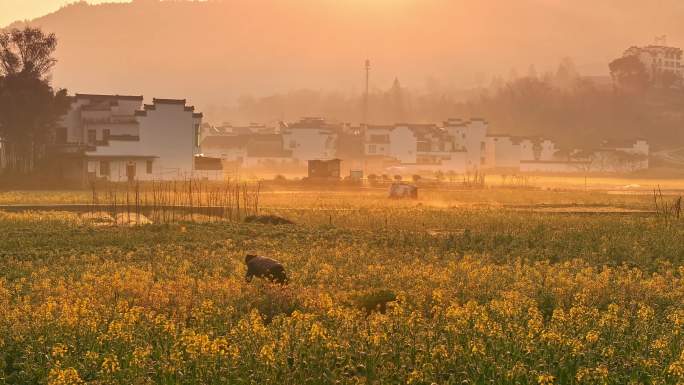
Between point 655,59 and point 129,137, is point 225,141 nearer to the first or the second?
point 129,137

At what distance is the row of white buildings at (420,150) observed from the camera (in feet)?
397

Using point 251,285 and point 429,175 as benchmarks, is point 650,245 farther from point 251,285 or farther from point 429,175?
point 429,175

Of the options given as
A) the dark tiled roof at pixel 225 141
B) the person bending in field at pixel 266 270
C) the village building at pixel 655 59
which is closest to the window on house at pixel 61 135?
the dark tiled roof at pixel 225 141

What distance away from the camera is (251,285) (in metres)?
20.4

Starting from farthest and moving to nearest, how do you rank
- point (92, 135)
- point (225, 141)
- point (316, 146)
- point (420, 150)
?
point (225, 141) → point (316, 146) → point (420, 150) → point (92, 135)

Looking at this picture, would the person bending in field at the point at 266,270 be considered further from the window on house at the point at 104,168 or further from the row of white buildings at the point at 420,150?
the row of white buildings at the point at 420,150

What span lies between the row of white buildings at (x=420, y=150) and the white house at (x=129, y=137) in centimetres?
3867

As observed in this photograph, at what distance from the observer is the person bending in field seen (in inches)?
851

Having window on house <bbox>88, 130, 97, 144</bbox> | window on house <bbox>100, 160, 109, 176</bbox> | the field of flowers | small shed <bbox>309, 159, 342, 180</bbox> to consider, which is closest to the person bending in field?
the field of flowers

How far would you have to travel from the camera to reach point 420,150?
121812 mm

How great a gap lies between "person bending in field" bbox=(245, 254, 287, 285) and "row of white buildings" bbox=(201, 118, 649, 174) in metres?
90.4

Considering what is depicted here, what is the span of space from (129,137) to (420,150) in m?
55.2

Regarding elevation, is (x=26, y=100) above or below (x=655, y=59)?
below

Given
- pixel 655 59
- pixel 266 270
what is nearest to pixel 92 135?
pixel 266 270
